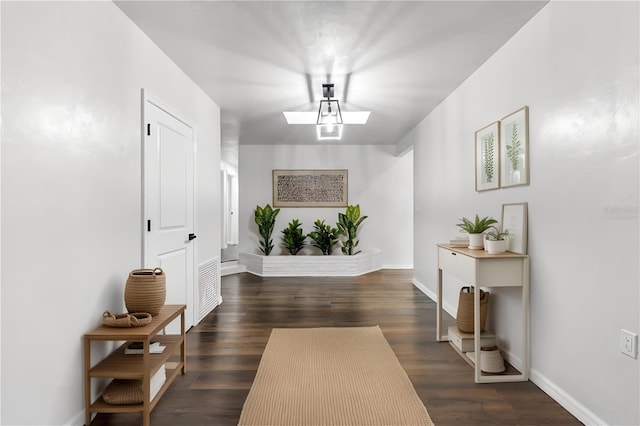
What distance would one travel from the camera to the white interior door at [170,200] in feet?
8.56

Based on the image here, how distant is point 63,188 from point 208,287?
7.82ft

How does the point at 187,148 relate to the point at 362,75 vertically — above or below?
below

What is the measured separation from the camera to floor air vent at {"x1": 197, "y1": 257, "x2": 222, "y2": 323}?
3698 mm

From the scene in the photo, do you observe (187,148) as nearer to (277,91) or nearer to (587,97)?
(277,91)

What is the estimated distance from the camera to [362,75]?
3.31 meters

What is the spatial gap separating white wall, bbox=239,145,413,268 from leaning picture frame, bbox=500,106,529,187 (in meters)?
4.23

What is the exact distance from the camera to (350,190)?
23.0ft

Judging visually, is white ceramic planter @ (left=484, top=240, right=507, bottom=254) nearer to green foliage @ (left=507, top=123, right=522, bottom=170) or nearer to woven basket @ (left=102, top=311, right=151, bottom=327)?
green foliage @ (left=507, top=123, right=522, bottom=170)

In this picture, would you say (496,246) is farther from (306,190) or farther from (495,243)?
(306,190)

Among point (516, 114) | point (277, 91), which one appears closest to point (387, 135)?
point (277, 91)

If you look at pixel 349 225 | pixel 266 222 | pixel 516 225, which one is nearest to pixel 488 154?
pixel 516 225

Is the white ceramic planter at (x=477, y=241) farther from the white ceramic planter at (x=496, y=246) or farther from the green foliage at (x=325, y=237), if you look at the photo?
the green foliage at (x=325, y=237)

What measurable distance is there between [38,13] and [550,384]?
3250mm

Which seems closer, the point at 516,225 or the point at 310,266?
the point at 516,225
